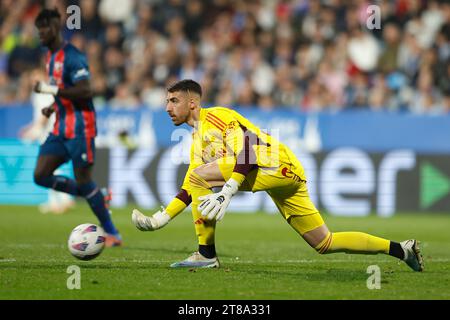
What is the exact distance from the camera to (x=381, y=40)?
20.8 meters

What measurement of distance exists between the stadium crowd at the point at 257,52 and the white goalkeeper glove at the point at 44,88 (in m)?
8.78

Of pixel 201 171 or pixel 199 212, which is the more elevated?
pixel 201 171

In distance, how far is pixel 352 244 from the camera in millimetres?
9125

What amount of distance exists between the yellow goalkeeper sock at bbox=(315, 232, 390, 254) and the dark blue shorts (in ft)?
13.0

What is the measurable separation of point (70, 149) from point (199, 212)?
318cm

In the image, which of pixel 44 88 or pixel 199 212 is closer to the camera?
pixel 199 212

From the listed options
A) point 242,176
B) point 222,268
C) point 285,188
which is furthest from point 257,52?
point 242,176

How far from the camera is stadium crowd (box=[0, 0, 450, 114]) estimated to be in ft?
66.2

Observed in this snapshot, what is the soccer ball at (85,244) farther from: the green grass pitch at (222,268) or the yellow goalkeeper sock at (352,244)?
the yellow goalkeeper sock at (352,244)

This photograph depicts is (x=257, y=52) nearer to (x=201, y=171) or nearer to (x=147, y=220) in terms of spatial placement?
(x=201, y=171)

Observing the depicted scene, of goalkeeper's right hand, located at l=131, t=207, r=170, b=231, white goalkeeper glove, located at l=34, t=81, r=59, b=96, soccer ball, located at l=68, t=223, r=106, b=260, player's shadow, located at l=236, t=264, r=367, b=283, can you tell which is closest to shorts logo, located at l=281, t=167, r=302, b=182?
player's shadow, located at l=236, t=264, r=367, b=283

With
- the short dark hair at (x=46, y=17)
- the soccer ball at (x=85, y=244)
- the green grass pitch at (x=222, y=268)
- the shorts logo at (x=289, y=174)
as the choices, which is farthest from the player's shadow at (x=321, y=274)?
the short dark hair at (x=46, y=17)

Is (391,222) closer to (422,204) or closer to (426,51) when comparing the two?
(422,204)

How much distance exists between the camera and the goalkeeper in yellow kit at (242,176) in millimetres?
8891
